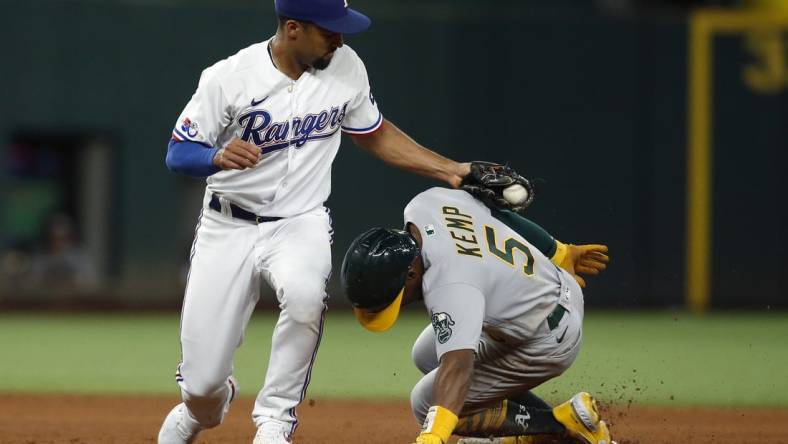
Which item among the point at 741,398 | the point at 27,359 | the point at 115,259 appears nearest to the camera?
the point at 741,398

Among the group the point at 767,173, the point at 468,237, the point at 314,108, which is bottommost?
the point at 767,173

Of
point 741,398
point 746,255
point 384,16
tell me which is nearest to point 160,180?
point 384,16

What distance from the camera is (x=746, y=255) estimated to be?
13.7 metres

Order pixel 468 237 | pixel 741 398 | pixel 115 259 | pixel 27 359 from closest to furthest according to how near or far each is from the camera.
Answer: pixel 468 237 < pixel 741 398 < pixel 27 359 < pixel 115 259

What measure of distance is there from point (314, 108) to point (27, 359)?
18.9ft

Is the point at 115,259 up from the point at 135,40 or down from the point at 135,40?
down

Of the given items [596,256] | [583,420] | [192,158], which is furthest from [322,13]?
[583,420]

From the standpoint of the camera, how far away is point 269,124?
4520 mm

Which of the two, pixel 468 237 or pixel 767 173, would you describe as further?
pixel 767 173

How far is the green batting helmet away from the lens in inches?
164

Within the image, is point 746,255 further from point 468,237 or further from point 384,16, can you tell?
point 468,237

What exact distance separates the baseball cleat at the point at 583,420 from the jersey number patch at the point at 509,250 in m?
0.71

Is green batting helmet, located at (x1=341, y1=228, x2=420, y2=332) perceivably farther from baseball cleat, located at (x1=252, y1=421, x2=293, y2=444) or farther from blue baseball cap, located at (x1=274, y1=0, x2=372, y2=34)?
blue baseball cap, located at (x1=274, y1=0, x2=372, y2=34)

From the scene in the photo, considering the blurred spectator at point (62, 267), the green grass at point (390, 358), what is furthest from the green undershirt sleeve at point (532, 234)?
the blurred spectator at point (62, 267)
